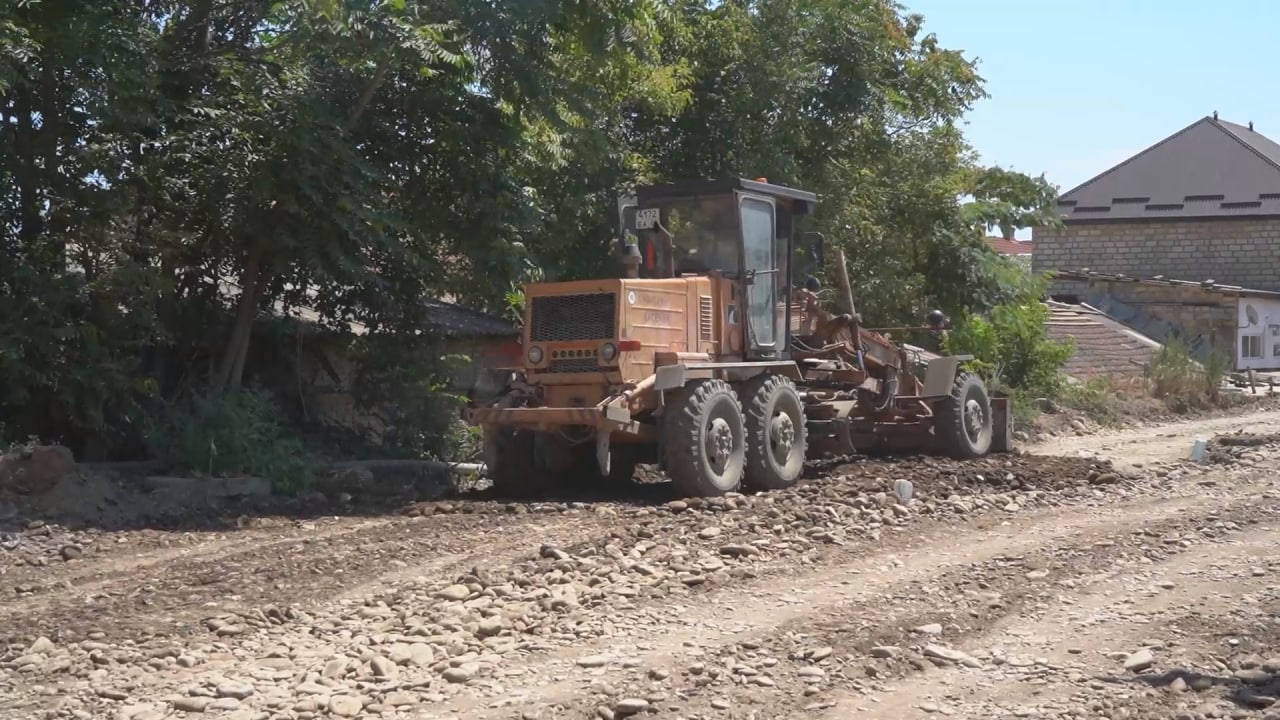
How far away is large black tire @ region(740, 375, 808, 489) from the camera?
476 inches

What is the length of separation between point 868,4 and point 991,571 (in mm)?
12479

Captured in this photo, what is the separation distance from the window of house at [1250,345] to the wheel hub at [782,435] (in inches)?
982

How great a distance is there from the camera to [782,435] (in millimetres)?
12484

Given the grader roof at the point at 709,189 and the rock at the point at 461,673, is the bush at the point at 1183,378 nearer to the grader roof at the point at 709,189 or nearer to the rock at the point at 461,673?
the grader roof at the point at 709,189

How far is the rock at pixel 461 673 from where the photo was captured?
6.34 metres

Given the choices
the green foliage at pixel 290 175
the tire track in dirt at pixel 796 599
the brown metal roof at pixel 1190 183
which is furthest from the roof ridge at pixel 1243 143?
the tire track in dirt at pixel 796 599

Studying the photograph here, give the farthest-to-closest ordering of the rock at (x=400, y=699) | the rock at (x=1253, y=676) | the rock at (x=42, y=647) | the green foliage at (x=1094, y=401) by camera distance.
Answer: the green foliage at (x=1094, y=401) → the rock at (x=42, y=647) → the rock at (x=1253, y=676) → the rock at (x=400, y=699)

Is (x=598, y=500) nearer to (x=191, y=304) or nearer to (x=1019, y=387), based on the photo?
(x=191, y=304)

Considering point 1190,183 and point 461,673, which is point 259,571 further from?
point 1190,183

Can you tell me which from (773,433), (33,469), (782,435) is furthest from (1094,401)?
(33,469)

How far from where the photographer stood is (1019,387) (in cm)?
2269

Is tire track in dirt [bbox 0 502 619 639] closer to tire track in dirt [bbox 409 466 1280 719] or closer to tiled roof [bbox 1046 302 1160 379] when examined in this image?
tire track in dirt [bbox 409 466 1280 719]

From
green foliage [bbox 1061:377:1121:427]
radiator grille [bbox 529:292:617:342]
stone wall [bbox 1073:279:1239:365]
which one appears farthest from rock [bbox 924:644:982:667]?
stone wall [bbox 1073:279:1239:365]

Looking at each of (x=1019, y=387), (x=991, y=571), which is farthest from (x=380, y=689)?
(x=1019, y=387)
